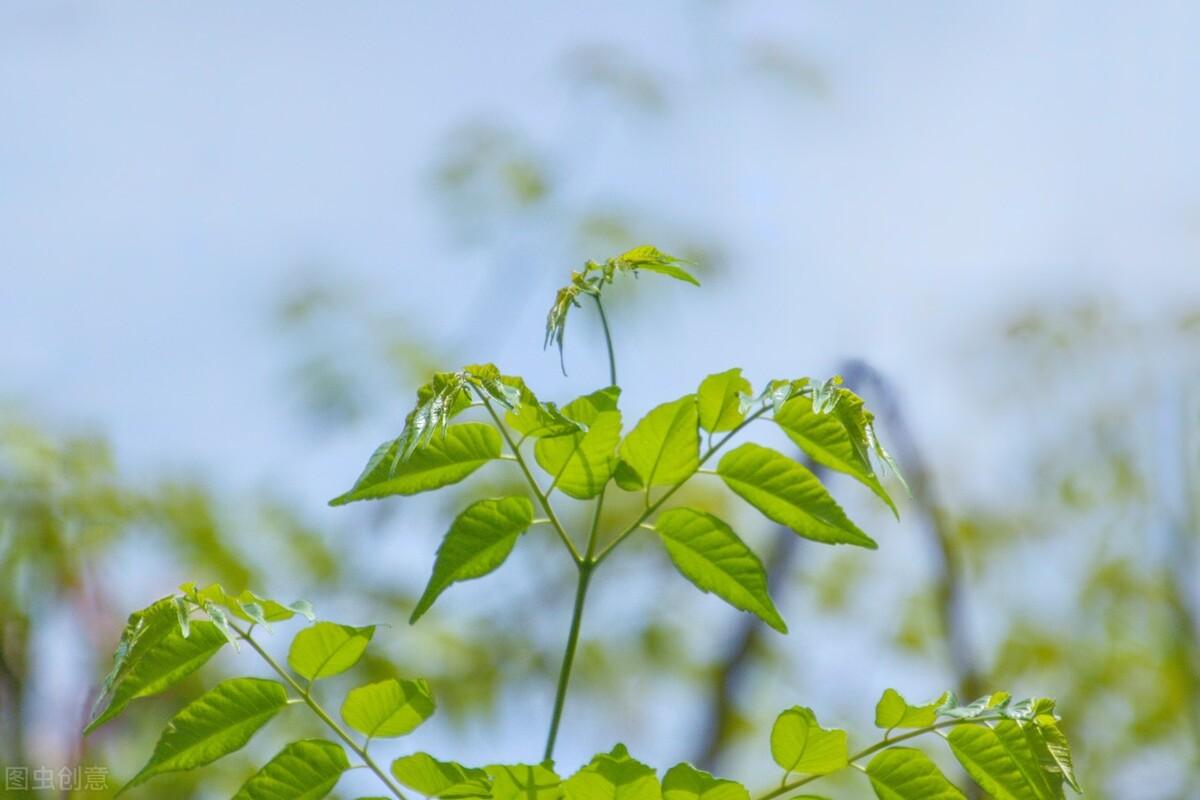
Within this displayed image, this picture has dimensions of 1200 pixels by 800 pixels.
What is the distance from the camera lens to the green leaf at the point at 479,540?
Result: 0.69 metres

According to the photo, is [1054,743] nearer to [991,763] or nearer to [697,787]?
[991,763]

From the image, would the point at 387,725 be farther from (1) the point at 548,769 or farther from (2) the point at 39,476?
(2) the point at 39,476

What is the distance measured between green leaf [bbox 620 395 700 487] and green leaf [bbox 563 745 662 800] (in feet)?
0.63

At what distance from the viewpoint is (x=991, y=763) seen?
680 mm

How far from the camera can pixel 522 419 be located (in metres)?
0.71

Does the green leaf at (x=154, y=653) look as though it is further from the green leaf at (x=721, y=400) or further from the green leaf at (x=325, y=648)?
the green leaf at (x=721, y=400)

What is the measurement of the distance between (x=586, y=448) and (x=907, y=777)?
289mm

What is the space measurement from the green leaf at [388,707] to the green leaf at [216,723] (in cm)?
5

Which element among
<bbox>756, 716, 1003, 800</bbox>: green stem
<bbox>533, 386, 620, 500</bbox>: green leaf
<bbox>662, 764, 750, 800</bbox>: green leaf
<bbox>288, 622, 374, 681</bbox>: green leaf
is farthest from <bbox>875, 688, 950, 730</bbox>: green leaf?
<bbox>288, 622, 374, 681</bbox>: green leaf

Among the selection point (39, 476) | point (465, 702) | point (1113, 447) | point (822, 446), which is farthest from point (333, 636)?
point (1113, 447)

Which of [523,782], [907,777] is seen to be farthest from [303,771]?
[907,777]

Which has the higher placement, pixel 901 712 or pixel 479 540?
pixel 479 540

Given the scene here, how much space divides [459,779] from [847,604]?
103 inches

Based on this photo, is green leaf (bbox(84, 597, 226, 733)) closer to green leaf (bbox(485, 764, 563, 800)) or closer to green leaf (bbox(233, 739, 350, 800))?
green leaf (bbox(233, 739, 350, 800))
